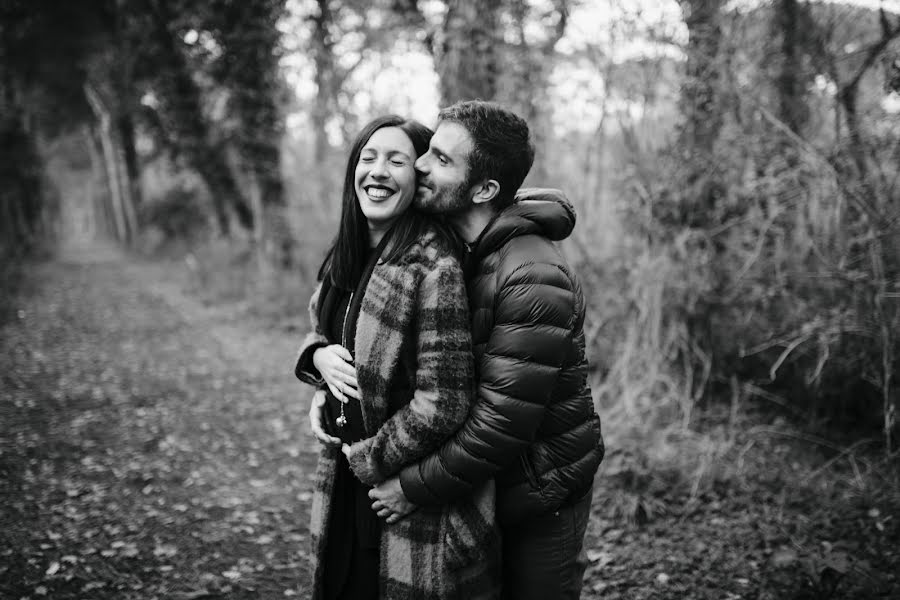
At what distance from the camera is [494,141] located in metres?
1.87

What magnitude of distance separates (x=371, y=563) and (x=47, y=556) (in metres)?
2.70

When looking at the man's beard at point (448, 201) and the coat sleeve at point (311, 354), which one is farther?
the coat sleeve at point (311, 354)

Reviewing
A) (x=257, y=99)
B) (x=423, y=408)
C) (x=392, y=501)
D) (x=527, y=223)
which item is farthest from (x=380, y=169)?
(x=257, y=99)

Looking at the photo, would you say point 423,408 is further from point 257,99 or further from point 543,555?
point 257,99

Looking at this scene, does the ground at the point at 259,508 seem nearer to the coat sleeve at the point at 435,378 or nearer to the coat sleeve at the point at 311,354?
the coat sleeve at the point at 311,354

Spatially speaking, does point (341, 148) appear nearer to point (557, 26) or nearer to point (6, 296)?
point (557, 26)

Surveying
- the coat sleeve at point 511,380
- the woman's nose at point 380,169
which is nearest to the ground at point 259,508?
the coat sleeve at point 511,380

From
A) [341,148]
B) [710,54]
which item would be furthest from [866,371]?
[341,148]

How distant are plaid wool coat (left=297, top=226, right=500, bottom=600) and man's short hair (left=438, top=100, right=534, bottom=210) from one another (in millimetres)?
295

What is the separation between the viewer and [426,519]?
73.8 inches

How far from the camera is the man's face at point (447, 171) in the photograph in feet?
6.16

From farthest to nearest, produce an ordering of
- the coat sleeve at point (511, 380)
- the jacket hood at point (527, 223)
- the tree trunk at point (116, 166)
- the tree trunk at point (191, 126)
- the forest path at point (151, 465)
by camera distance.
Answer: the tree trunk at point (116, 166) < the tree trunk at point (191, 126) < the forest path at point (151, 465) < the jacket hood at point (527, 223) < the coat sleeve at point (511, 380)

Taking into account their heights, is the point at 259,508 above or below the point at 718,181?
below

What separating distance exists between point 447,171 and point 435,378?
0.70m
